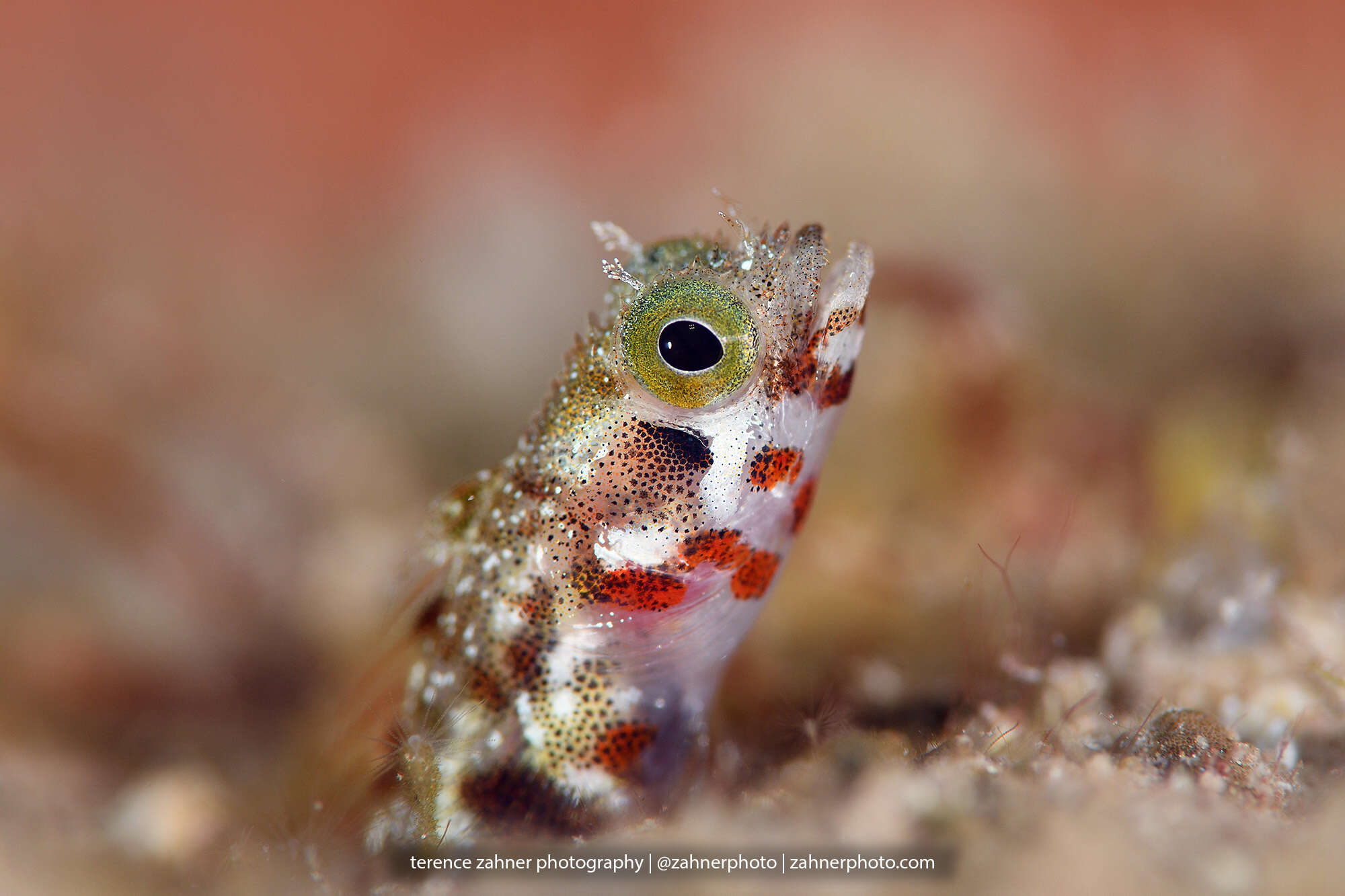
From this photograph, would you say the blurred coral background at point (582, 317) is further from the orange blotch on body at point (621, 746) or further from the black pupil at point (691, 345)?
the black pupil at point (691, 345)

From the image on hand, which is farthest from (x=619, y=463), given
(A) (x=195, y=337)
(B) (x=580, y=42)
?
(B) (x=580, y=42)

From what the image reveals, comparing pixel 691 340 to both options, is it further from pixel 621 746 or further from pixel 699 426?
pixel 621 746

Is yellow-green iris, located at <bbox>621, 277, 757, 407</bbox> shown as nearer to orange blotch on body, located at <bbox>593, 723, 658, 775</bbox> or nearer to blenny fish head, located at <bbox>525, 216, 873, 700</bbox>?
blenny fish head, located at <bbox>525, 216, 873, 700</bbox>

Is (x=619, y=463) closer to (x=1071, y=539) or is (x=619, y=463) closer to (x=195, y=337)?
(x=1071, y=539)

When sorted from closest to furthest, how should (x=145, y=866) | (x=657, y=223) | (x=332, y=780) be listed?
(x=145, y=866)
(x=332, y=780)
(x=657, y=223)

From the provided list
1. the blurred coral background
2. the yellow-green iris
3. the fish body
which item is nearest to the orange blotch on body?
the fish body

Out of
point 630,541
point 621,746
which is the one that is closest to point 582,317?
point 630,541

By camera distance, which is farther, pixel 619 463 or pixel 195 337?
pixel 195 337
